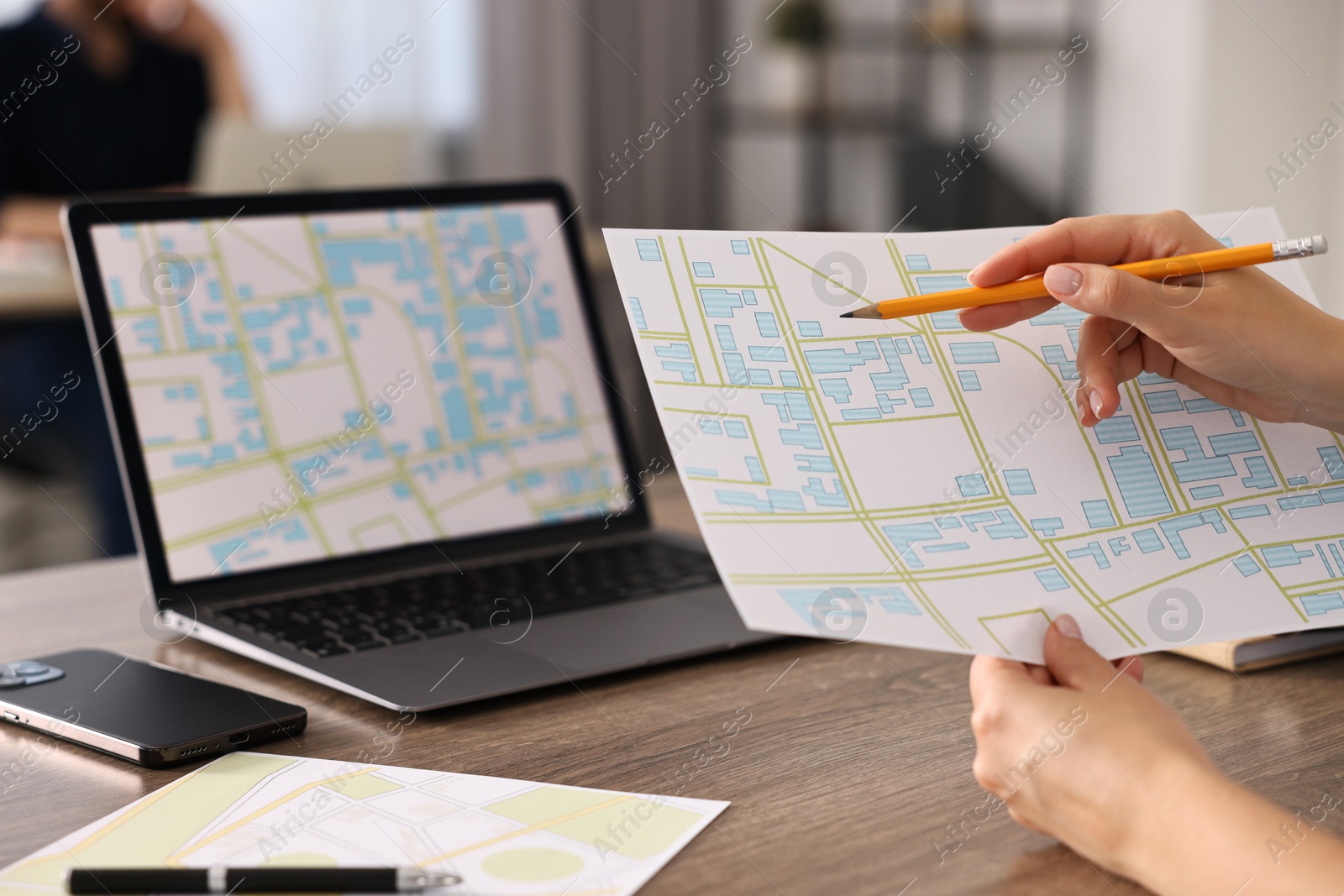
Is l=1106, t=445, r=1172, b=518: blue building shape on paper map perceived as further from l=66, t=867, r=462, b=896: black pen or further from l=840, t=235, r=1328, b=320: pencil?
l=66, t=867, r=462, b=896: black pen

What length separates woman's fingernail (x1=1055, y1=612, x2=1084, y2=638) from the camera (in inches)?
22.0

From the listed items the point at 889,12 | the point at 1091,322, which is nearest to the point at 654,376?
the point at 1091,322

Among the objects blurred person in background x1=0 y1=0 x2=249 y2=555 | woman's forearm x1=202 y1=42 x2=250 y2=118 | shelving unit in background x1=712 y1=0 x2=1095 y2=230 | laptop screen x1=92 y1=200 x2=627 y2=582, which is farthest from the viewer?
woman's forearm x1=202 y1=42 x2=250 y2=118

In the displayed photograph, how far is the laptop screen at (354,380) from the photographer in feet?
2.89

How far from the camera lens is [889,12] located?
10.3 feet

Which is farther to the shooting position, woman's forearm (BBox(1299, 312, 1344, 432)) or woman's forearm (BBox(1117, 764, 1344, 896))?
woman's forearm (BBox(1299, 312, 1344, 432))

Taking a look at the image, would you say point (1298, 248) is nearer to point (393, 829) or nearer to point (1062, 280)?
point (1062, 280)

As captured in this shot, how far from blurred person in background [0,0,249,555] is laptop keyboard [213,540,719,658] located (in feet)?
5.37

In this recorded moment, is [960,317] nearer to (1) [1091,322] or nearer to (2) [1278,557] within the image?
(1) [1091,322]

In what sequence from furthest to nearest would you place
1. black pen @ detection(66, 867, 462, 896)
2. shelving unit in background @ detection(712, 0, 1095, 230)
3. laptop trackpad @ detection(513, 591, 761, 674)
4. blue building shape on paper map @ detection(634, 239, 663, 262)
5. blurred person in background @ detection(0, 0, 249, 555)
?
shelving unit in background @ detection(712, 0, 1095, 230)
blurred person in background @ detection(0, 0, 249, 555)
laptop trackpad @ detection(513, 591, 761, 674)
blue building shape on paper map @ detection(634, 239, 663, 262)
black pen @ detection(66, 867, 462, 896)

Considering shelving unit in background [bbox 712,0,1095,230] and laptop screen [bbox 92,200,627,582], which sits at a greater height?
shelving unit in background [bbox 712,0,1095,230]

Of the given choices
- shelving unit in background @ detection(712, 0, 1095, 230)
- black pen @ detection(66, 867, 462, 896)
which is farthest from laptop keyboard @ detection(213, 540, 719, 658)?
shelving unit in background @ detection(712, 0, 1095, 230)

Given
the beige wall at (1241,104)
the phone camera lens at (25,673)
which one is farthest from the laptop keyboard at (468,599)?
the beige wall at (1241,104)

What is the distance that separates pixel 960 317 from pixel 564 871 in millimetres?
348
